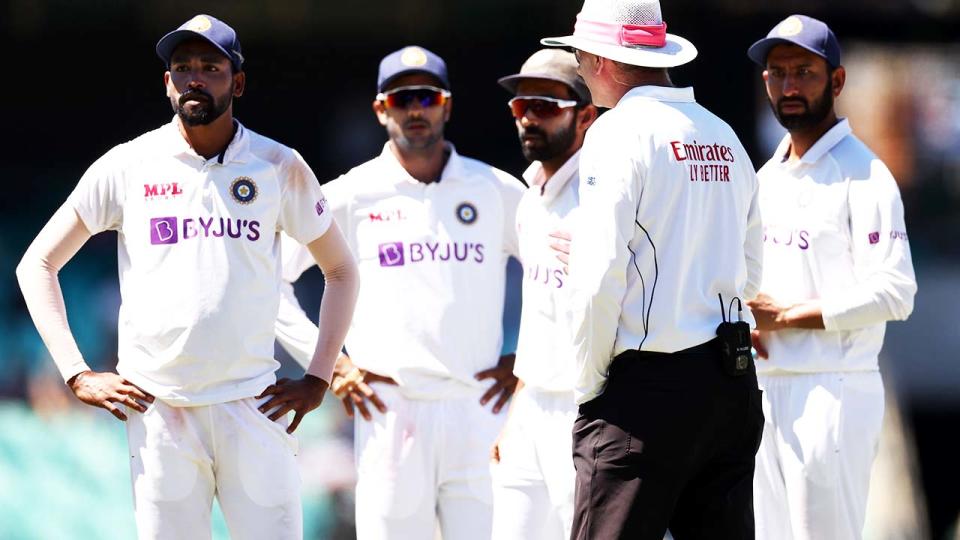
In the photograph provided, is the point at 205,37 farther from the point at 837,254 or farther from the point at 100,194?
the point at 837,254

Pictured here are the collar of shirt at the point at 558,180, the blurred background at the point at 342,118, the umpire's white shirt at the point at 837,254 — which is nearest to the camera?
the umpire's white shirt at the point at 837,254

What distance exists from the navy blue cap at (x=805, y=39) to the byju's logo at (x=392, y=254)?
132 centimetres

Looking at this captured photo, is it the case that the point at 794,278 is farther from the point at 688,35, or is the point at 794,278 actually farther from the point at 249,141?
the point at 688,35

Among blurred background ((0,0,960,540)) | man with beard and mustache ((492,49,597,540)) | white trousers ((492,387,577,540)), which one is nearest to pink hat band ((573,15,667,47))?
man with beard and mustache ((492,49,597,540))

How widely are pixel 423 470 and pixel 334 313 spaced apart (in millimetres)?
863

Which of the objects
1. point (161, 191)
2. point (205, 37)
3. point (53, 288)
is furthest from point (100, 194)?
point (205, 37)

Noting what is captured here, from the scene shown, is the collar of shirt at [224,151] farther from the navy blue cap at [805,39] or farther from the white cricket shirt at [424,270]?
the navy blue cap at [805,39]

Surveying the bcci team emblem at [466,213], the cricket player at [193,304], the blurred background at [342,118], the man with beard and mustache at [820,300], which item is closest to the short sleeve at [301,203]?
the cricket player at [193,304]

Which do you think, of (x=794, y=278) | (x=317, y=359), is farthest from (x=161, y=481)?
Answer: (x=794, y=278)

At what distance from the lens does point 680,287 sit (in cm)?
364

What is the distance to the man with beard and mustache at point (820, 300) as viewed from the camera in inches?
183

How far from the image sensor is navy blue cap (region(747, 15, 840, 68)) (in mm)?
4812

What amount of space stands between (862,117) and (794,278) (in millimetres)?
6143

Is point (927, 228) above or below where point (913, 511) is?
above
